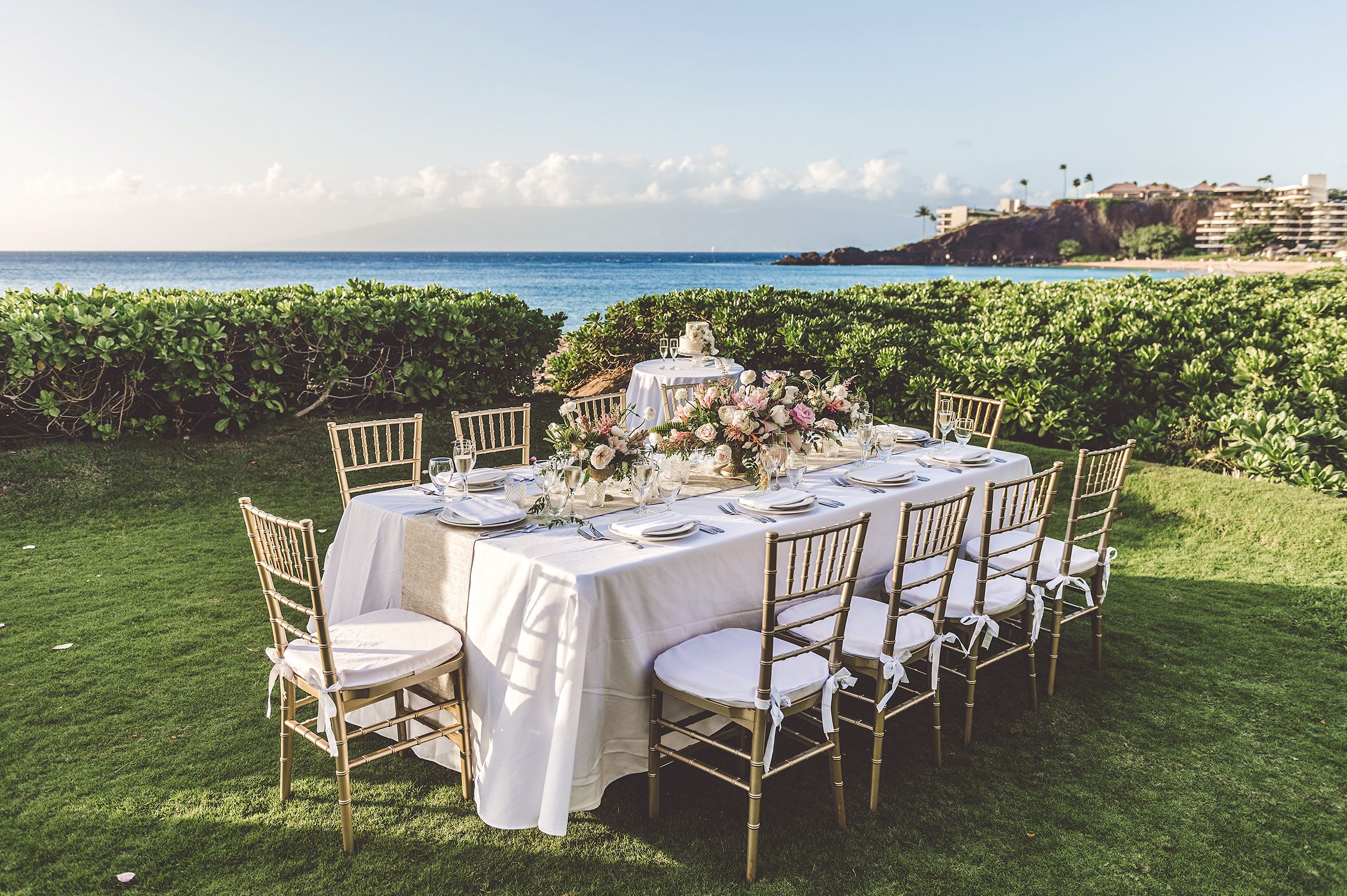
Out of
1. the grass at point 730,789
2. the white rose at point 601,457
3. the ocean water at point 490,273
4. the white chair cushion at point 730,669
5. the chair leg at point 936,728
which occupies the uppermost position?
the ocean water at point 490,273

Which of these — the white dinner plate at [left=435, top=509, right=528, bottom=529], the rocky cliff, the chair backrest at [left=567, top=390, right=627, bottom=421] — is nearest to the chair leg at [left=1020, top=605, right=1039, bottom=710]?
the white dinner plate at [left=435, top=509, right=528, bottom=529]

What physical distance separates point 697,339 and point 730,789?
5.04 meters

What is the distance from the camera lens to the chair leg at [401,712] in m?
2.88

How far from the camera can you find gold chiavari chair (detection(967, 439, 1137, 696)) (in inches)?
133

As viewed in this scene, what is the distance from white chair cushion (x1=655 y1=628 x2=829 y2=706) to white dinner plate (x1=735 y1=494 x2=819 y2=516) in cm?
52

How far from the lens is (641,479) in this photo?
9.67ft

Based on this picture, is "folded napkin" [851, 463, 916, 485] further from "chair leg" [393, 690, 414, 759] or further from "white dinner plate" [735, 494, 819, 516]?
"chair leg" [393, 690, 414, 759]

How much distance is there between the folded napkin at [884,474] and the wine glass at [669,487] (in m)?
0.82

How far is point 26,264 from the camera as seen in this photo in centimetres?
5697


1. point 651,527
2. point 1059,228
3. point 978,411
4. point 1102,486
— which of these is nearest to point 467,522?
point 651,527

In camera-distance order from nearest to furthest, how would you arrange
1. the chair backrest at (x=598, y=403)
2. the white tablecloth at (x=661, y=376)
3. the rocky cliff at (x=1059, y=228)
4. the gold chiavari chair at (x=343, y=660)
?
the gold chiavari chair at (x=343, y=660) < the chair backrest at (x=598, y=403) < the white tablecloth at (x=661, y=376) < the rocky cliff at (x=1059, y=228)

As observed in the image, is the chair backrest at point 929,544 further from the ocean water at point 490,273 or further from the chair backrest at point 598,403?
the ocean water at point 490,273

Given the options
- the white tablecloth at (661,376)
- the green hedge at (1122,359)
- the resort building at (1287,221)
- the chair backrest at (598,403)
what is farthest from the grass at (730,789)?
the resort building at (1287,221)

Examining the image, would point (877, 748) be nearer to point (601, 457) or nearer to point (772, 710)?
point (772, 710)
